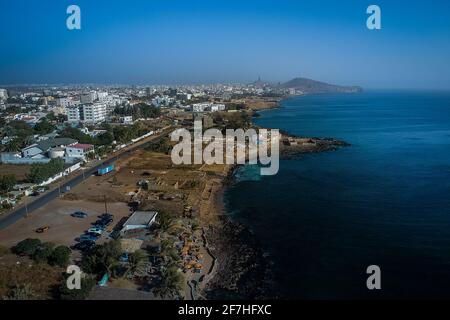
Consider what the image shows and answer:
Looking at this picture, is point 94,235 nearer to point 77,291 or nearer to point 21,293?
point 77,291

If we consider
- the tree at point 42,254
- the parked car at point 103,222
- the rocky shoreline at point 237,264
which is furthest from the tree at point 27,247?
the rocky shoreline at point 237,264

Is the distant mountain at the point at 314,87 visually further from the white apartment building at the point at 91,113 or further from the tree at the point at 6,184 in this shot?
the tree at the point at 6,184

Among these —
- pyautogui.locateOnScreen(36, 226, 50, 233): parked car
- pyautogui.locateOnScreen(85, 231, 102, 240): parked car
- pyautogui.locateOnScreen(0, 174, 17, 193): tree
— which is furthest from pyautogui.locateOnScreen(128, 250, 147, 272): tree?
pyautogui.locateOnScreen(0, 174, 17, 193): tree

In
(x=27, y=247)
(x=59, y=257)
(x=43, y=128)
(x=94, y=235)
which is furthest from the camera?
(x=43, y=128)

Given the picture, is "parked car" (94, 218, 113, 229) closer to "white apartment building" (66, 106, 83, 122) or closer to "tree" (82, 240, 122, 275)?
"tree" (82, 240, 122, 275)

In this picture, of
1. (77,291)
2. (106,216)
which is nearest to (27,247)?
(77,291)
